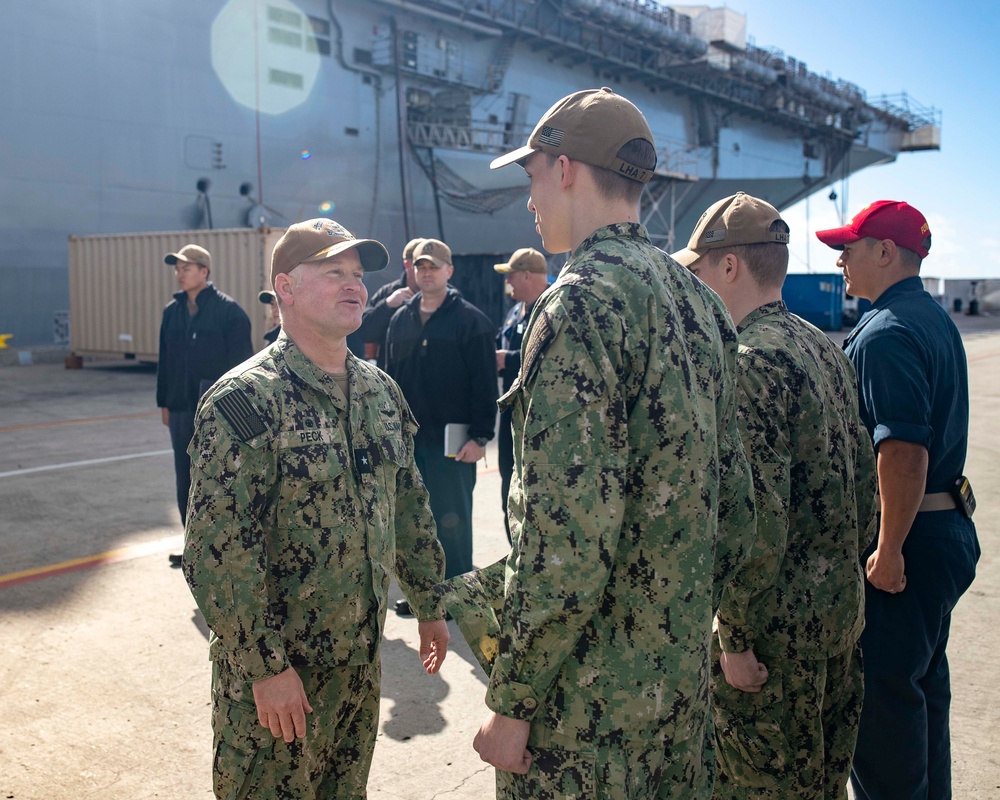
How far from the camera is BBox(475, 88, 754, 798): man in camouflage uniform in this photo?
4.53 feet

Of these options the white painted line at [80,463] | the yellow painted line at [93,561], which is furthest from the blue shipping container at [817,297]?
the yellow painted line at [93,561]

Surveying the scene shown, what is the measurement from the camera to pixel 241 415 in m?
1.92

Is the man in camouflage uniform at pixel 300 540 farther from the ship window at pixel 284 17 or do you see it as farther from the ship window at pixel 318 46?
the ship window at pixel 318 46

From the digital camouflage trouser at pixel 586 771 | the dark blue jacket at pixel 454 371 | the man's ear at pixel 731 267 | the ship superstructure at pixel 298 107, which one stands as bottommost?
the digital camouflage trouser at pixel 586 771

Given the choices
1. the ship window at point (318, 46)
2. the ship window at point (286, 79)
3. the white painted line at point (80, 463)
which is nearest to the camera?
the white painted line at point (80, 463)

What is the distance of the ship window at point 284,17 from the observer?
68.8 feet

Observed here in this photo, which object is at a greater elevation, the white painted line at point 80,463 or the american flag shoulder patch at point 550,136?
the american flag shoulder patch at point 550,136

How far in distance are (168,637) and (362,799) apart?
7.34 ft

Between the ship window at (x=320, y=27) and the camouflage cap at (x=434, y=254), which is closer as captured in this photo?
the camouflage cap at (x=434, y=254)

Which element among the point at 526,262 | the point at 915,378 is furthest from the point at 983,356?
the point at 915,378

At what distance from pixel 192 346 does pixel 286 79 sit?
18735 millimetres

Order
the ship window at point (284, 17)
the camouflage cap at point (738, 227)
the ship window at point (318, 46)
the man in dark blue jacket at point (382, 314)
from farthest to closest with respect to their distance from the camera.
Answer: the ship window at point (318, 46), the ship window at point (284, 17), the man in dark blue jacket at point (382, 314), the camouflage cap at point (738, 227)

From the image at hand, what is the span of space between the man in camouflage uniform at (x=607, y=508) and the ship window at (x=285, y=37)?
72.8 feet

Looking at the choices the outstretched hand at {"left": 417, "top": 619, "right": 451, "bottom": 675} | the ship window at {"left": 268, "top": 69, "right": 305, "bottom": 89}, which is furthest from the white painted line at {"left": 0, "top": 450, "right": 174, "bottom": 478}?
the ship window at {"left": 268, "top": 69, "right": 305, "bottom": 89}
